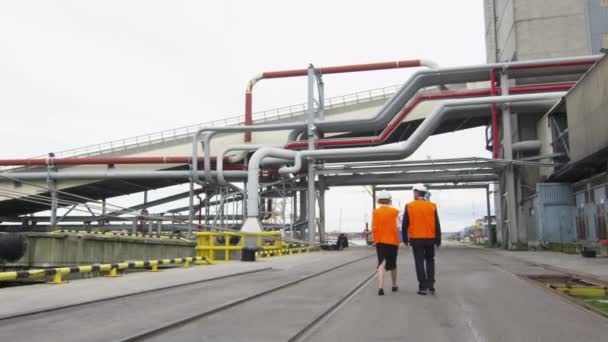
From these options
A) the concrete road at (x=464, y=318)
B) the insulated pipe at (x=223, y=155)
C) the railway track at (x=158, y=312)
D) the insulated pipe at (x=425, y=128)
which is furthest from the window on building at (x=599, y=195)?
the insulated pipe at (x=223, y=155)

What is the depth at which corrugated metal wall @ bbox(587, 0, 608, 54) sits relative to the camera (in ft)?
102

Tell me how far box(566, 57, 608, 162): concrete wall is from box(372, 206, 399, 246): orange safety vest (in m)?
13.6

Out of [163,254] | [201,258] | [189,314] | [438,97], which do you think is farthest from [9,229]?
[189,314]

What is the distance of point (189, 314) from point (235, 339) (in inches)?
57.8

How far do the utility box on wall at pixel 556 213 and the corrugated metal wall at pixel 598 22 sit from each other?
10343mm

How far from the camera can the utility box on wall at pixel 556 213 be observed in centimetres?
2659

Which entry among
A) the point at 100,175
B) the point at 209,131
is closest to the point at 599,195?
the point at 209,131

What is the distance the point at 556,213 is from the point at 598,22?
13247 mm

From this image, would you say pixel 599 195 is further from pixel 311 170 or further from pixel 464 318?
pixel 464 318

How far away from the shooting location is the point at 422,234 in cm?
776

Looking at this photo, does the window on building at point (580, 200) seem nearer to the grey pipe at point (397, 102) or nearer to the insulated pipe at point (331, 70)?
the grey pipe at point (397, 102)

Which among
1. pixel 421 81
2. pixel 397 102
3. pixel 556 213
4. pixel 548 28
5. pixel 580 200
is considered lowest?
pixel 556 213

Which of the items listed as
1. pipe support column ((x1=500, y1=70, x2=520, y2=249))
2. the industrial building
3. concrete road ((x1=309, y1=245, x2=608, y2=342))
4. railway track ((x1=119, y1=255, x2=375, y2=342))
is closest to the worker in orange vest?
concrete road ((x1=309, y1=245, x2=608, y2=342))

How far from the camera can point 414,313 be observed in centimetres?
603
